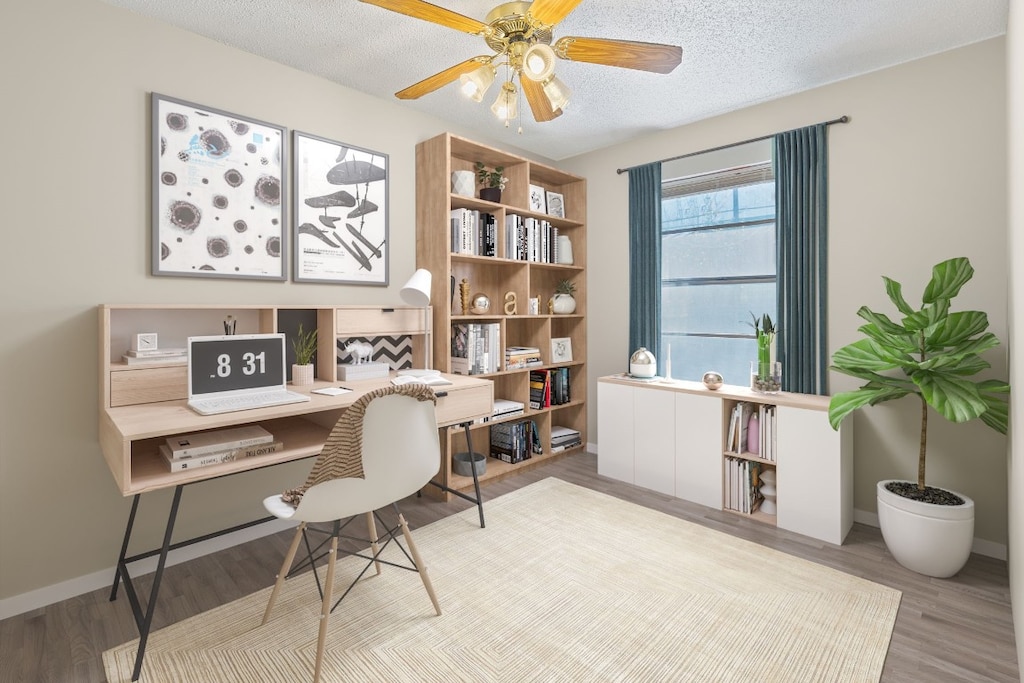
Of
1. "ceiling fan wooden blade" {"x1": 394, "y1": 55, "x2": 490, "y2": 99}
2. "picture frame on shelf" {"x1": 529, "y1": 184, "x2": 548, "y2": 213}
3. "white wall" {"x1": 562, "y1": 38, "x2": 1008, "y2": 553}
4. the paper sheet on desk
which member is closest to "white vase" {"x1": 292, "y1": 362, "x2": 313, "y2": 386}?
the paper sheet on desk

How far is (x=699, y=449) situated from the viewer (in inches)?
118

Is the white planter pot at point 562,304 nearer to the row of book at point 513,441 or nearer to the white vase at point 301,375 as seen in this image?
the row of book at point 513,441

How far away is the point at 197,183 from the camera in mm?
2297

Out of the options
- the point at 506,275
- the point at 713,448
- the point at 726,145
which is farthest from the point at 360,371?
the point at 726,145

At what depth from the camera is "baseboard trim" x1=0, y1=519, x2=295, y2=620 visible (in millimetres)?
1919

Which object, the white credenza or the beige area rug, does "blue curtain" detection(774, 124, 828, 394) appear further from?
the beige area rug

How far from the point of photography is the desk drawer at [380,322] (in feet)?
8.87

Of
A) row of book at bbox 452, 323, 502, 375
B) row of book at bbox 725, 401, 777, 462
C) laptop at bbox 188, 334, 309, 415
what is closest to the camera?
laptop at bbox 188, 334, 309, 415

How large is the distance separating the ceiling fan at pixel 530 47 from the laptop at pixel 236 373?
1420mm

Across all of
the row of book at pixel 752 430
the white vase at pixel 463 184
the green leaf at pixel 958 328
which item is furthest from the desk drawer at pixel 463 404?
the green leaf at pixel 958 328

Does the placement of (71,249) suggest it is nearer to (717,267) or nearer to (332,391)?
(332,391)

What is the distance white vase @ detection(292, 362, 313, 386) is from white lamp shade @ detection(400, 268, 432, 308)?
0.65 m

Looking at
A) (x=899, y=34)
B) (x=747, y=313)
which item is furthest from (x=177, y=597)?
(x=899, y=34)

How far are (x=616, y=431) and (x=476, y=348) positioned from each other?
3.71 feet
